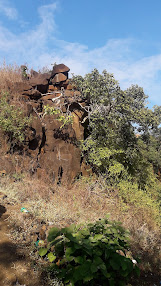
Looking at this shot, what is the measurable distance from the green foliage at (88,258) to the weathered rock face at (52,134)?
431 cm

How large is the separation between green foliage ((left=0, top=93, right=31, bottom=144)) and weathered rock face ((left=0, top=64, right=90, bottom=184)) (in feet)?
0.99

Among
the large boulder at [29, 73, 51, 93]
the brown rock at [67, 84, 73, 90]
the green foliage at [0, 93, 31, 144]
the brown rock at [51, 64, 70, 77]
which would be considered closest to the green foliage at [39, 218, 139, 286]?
the green foliage at [0, 93, 31, 144]

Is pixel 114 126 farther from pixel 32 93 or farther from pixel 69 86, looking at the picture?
pixel 32 93

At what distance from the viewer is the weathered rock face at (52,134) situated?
7.46 meters

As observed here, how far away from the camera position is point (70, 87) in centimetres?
1008

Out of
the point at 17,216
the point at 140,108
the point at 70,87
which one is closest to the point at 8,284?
the point at 17,216

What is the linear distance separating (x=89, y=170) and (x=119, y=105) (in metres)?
3.11

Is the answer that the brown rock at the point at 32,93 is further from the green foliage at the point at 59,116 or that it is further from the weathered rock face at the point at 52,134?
the green foliage at the point at 59,116

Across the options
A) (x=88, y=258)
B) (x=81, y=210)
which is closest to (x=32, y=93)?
(x=81, y=210)

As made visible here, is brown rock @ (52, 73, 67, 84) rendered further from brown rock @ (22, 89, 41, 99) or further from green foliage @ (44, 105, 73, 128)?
green foliage @ (44, 105, 73, 128)

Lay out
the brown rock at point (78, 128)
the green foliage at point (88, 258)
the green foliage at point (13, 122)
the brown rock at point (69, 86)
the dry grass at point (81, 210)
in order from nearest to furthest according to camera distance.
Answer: the green foliage at point (88, 258) → the dry grass at point (81, 210) → the green foliage at point (13, 122) → the brown rock at point (78, 128) → the brown rock at point (69, 86)

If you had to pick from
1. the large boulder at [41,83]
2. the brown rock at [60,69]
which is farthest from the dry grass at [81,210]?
the brown rock at [60,69]

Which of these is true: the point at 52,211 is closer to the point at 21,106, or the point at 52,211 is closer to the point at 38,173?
the point at 38,173

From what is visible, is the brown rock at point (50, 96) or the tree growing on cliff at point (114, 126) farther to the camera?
the brown rock at point (50, 96)
